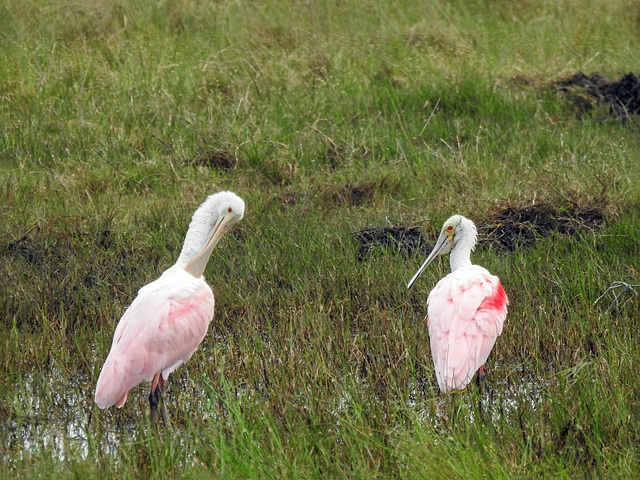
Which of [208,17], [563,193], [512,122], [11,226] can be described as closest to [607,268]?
[563,193]

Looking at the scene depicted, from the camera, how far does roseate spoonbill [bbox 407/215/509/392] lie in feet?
13.4

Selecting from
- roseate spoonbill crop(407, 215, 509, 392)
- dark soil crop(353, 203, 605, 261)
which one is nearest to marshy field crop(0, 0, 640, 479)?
dark soil crop(353, 203, 605, 261)

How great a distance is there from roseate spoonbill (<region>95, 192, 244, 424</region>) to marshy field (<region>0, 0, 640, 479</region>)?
178 mm

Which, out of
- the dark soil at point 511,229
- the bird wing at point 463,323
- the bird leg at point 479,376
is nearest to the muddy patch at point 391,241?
the dark soil at point 511,229

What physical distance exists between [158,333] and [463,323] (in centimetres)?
131

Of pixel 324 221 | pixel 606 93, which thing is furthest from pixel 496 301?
pixel 606 93

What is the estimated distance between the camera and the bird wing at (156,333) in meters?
4.08

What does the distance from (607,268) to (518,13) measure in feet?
21.4

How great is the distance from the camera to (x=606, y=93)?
8.74 m

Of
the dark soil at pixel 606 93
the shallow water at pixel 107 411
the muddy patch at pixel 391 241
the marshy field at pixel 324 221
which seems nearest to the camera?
the marshy field at pixel 324 221

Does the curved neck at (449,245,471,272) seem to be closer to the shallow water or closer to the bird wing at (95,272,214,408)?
the shallow water

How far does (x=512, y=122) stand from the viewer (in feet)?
27.4

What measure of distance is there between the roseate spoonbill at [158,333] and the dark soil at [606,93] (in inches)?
190

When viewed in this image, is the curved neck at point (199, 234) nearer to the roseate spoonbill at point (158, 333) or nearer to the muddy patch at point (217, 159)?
the roseate spoonbill at point (158, 333)
